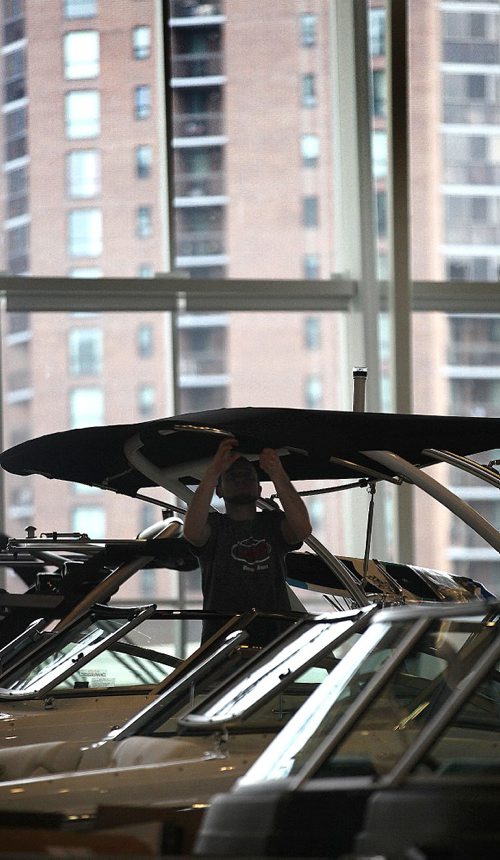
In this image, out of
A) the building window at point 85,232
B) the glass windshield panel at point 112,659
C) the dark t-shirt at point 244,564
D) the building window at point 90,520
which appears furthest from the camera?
the building window at point 85,232

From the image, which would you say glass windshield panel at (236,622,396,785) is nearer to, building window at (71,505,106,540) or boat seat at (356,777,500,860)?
boat seat at (356,777,500,860)

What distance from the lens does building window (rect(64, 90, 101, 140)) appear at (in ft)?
38.7

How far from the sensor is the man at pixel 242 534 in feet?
17.9

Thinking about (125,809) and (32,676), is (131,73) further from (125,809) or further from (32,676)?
(125,809)

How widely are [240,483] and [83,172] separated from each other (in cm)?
684

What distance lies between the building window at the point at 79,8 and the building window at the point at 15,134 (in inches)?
39.4

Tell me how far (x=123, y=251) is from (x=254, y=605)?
22.8 ft

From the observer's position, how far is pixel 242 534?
18.4 ft

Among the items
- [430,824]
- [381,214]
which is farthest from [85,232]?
[430,824]

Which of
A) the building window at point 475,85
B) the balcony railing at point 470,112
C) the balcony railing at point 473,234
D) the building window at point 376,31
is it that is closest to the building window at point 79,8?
the building window at point 376,31

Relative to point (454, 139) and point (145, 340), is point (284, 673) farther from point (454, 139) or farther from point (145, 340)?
point (454, 139)

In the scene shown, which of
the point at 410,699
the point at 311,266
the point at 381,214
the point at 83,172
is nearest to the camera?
the point at 410,699

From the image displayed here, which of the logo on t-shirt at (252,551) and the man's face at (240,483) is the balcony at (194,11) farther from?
the logo on t-shirt at (252,551)

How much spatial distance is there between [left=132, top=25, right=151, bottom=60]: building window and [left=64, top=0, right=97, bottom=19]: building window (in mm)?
427
